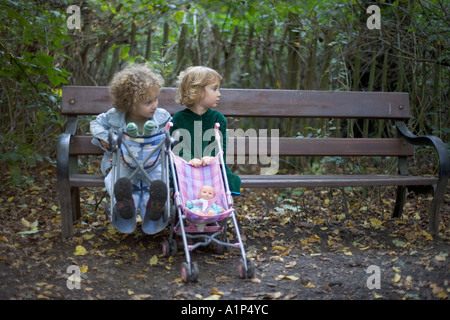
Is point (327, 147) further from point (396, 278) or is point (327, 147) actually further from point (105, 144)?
point (105, 144)

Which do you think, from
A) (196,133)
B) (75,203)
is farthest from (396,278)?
(75,203)

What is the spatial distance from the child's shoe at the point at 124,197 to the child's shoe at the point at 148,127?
1.48 ft

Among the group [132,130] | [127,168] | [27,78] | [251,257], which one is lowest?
[251,257]

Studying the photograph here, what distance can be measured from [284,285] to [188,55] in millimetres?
4453

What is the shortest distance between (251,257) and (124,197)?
3.44 feet

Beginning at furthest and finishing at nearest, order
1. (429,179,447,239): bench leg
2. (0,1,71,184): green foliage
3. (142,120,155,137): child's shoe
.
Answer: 1. (0,1,71,184): green foliage
2. (429,179,447,239): bench leg
3. (142,120,155,137): child's shoe

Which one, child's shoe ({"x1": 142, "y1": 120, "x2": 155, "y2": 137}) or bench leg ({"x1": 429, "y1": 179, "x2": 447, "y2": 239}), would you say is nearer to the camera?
child's shoe ({"x1": 142, "y1": 120, "x2": 155, "y2": 137})

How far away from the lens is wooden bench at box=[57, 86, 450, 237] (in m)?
3.91

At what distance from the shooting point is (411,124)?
5.72m

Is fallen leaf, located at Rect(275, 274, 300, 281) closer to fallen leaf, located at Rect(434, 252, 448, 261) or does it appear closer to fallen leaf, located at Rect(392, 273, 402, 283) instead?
fallen leaf, located at Rect(392, 273, 402, 283)

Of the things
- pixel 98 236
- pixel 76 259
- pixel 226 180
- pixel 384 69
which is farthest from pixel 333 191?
pixel 76 259

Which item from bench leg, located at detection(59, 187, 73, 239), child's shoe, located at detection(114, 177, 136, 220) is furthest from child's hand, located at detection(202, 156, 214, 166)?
bench leg, located at detection(59, 187, 73, 239)

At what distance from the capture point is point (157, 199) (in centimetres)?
313

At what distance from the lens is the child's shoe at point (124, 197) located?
305 cm
